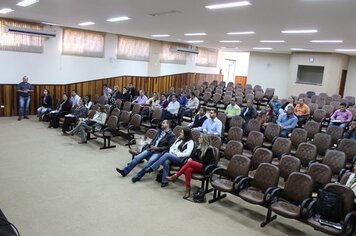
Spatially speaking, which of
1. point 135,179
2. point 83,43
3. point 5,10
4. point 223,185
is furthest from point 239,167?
point 83,43

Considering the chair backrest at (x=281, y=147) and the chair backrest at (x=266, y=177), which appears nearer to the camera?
the chair backrest at (x=266, y=177)

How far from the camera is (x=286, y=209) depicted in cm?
403

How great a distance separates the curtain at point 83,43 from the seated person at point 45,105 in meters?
2.06

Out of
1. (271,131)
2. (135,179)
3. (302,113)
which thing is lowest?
(135,179)

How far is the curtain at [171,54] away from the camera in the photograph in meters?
15.5

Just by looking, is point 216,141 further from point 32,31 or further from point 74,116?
point 32,31

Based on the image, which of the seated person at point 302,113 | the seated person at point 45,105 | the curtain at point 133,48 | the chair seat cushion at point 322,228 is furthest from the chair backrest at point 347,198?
the curtain at point 133,48

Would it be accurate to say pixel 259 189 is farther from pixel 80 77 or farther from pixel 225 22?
pixel 80 77

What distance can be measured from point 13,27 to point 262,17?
8.05 m

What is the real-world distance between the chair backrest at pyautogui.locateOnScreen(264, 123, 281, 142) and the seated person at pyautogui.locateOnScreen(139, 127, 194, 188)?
2.24 m

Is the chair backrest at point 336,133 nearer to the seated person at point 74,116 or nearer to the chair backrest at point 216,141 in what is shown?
the chair backrest at point 216,141

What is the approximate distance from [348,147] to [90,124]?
246 inches

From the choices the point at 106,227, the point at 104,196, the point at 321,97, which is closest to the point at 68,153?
the point at 104,196

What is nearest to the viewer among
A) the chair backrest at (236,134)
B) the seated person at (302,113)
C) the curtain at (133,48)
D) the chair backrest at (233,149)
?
the chair backrest at (233,149)
